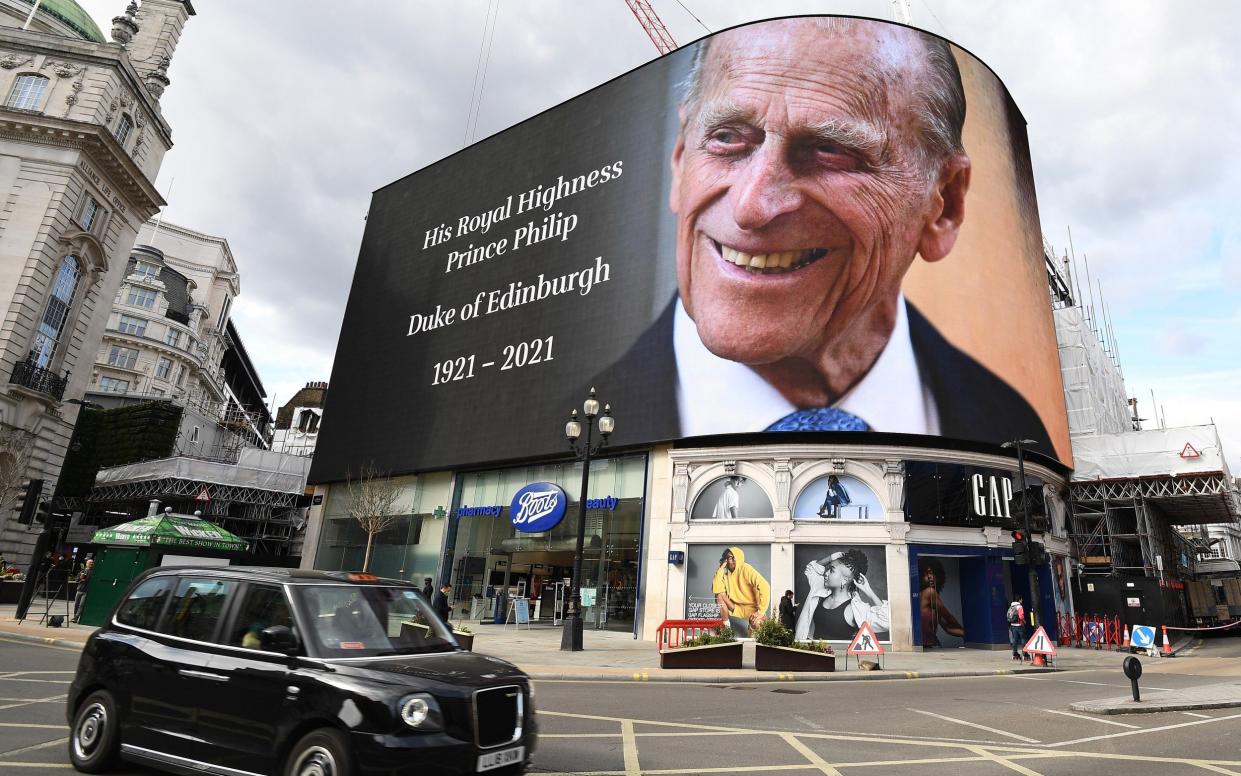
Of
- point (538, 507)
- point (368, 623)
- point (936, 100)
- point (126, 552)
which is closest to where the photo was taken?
point (368, 623)

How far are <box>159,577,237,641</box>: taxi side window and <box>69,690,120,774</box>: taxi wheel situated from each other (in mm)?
796

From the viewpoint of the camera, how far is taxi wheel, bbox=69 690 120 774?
6.01 m

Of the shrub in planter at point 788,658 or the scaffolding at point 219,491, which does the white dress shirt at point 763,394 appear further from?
the scaffolding at point 219,491

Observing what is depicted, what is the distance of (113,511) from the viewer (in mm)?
50594

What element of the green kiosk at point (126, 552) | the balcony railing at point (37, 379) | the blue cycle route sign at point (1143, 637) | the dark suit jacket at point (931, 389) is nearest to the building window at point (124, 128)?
the balcony railing at point (37, 379)

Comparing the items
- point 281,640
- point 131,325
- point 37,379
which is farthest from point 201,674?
point 131,325

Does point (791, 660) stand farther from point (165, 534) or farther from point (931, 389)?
point (165, 534)

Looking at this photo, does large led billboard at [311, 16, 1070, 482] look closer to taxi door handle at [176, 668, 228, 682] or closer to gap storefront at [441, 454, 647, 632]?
gap storefront at [441, 454, 647, 632]

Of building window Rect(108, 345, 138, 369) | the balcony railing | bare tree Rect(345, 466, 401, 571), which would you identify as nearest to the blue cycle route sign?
bare tree Rect(345, 466, 401, 571)

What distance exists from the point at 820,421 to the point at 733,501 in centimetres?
461

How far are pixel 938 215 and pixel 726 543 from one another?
1650 cm

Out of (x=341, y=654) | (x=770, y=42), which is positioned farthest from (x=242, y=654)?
(x=770, y=42)

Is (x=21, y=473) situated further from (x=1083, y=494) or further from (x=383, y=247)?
(x=1083, y=494)

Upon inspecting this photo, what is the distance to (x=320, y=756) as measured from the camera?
16.2 feet
